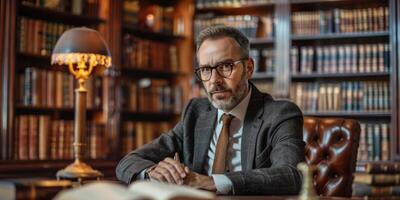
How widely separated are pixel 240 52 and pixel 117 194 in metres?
1.35

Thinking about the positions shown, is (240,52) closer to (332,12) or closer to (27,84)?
(27,84)

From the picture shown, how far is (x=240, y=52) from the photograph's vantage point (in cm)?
225

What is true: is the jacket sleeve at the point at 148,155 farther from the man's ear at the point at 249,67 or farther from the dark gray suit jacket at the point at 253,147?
the man's ear at the point at 249,67

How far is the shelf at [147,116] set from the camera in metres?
4.94

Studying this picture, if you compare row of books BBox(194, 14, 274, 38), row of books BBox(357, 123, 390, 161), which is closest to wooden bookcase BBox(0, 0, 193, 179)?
row of books BBox(194, 14, 274, 38)

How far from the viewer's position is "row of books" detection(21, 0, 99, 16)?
13.6 ft

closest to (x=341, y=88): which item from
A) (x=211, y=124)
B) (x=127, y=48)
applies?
(x=127, y=48)

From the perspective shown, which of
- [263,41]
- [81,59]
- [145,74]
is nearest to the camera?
[81,59]

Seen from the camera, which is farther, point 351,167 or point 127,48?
point 127,48

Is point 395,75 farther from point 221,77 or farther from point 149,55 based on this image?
point 221,77

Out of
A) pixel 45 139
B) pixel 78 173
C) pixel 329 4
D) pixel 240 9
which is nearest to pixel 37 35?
pixel 45 139

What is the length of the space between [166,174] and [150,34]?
3.26 meters

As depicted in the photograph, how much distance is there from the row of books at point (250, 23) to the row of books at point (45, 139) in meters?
1.46

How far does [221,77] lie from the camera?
2225 millimetres
